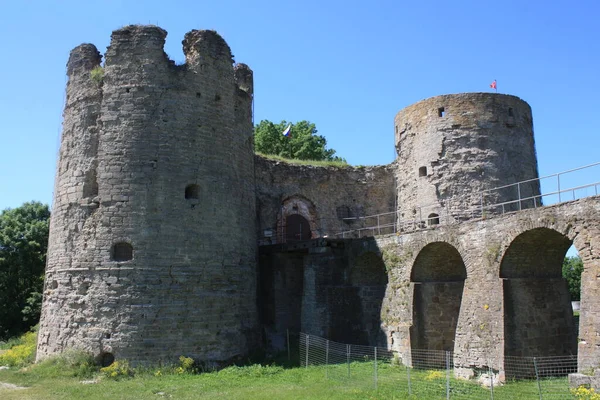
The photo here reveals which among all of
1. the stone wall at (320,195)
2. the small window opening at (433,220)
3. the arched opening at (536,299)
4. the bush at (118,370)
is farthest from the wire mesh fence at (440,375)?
the small window opening at (433,220)

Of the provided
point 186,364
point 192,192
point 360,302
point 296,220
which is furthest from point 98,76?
point 360,302

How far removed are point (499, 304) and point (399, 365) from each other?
4.45 m

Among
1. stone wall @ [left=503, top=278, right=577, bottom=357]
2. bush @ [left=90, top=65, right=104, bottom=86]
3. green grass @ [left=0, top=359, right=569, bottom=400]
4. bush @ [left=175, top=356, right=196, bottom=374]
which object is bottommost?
green grass @ [left=0, top=359, right=569, bottom=400]

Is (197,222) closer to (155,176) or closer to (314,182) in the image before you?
(155,176)

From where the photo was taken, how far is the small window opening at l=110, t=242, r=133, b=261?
1773cm

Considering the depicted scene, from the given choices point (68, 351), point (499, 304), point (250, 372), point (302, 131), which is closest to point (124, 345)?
point (68, 351)

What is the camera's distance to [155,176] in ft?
59.4

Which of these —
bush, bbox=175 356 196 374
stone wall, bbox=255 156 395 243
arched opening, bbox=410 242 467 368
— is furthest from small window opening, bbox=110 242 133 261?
arched opening, bbox=410 242 467 368

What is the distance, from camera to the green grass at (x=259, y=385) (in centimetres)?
1370

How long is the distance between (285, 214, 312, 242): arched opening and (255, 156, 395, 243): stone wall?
0.21m

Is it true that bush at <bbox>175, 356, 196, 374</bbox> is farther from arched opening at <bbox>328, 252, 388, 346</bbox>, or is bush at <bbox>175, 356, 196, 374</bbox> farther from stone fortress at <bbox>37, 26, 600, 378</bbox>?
arched opening at <bbox>328, 252, 388, 346</bbox>

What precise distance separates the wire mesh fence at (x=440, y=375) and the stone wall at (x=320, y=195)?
649 centimetres

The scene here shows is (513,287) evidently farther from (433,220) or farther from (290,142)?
(290,142)

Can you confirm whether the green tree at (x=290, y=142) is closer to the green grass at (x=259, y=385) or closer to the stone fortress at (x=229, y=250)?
the stone fortress at (x=229, y=250)
